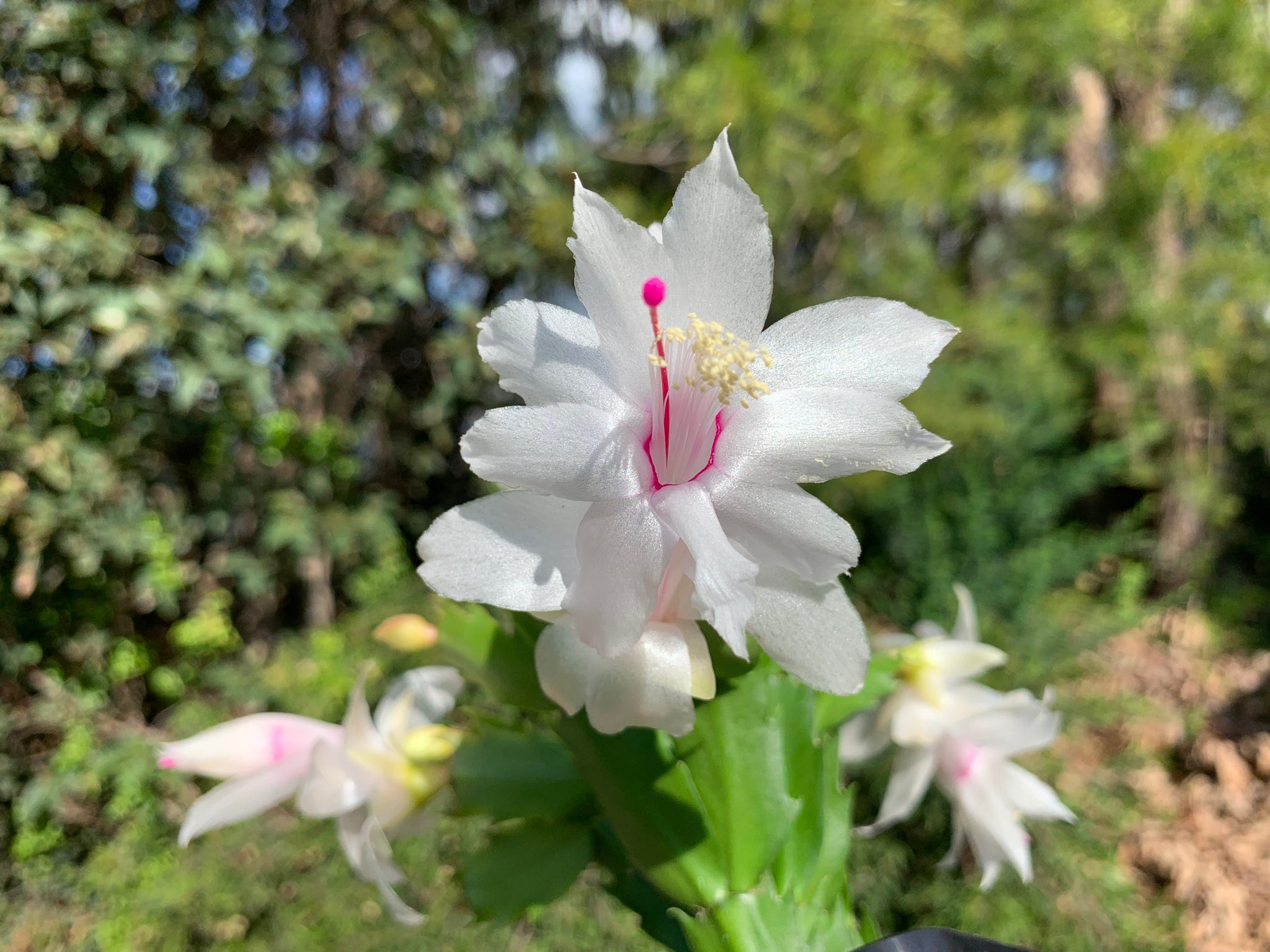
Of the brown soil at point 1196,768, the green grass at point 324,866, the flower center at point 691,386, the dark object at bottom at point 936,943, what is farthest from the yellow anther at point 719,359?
the brown soil at point 1196,768

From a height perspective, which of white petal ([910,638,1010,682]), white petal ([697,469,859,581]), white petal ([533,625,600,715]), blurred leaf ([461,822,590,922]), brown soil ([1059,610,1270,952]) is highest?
white petal ([697,469,859,581])

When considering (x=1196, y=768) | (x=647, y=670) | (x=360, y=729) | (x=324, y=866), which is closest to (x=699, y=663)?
(x=647, y=670)

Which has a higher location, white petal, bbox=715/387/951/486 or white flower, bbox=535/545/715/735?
white petal, bbox=715/387/951/486

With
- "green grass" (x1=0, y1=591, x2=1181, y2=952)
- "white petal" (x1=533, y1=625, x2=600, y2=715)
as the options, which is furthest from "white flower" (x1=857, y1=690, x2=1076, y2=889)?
"green grass" (x1=0, y1=591, x2=1181, y2=952)

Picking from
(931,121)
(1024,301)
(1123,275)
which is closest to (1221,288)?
(1123,275)

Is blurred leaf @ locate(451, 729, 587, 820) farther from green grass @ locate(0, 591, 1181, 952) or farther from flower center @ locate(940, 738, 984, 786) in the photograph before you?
green grass @ locate(0, 591, 1181, 952)

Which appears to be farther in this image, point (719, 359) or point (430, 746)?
point (430, 746)

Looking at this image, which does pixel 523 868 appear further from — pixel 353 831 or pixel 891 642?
pixel 891 642

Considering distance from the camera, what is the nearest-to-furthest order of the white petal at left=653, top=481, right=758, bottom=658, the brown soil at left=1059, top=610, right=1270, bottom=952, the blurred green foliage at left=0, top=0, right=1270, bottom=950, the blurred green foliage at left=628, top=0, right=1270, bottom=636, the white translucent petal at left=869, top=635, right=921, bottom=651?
the white petal at left=653, top=481, right=758, bottom=658
the white translucent petal at left=869, top=635, right=921, bottom=651
the blurred green foliage at left=0, top=0, right=1270, bottom=950
the brown soil at left=1059, top=610, right=1270, bottom=952
the blurred green foliage at left=628, top=0, right=1270, bottom=636
